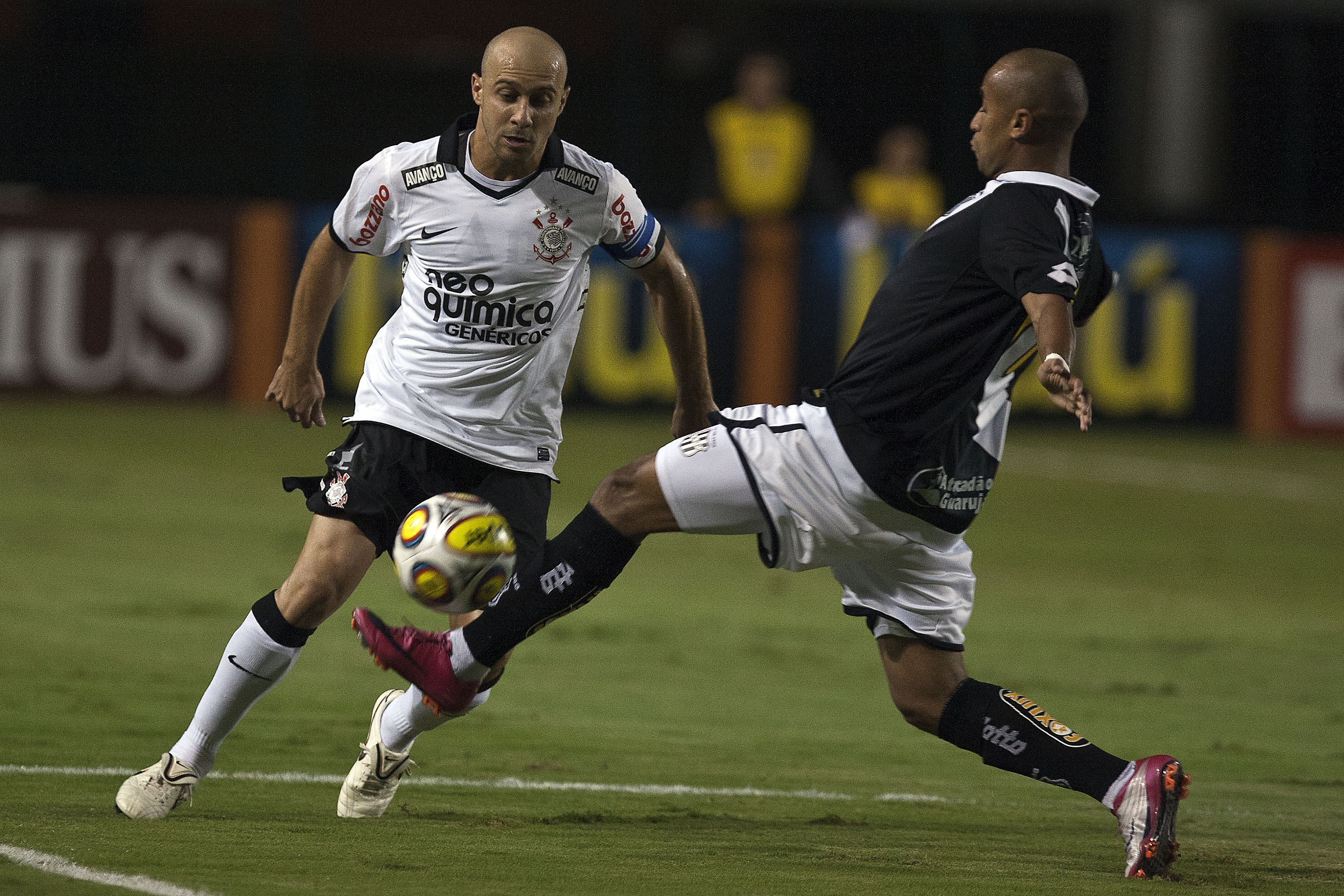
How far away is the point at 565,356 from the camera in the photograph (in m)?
5.74

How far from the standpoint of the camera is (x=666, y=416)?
15.8 metres

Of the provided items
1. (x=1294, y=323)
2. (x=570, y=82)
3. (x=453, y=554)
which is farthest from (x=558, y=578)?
(x=570, y=82)

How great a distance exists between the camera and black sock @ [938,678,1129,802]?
5.01m

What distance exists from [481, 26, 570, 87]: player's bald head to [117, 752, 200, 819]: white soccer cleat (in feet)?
6.85

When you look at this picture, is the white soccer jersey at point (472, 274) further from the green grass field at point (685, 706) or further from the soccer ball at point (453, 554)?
the green grass field at point (685, 706)

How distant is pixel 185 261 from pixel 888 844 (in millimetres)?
11215

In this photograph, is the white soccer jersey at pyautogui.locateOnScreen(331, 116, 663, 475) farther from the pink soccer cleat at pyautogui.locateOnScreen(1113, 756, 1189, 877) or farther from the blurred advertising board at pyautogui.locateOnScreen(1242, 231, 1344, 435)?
the blurred advertising board at pyautogui.locateOnScreen(1242, 231, 1344, 435)

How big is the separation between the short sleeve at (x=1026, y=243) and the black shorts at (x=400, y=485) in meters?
1.53

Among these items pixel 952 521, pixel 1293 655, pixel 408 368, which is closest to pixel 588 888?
pixel 952 521

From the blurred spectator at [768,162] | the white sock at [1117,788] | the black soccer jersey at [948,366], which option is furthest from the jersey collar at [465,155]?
the blurred spectator at [768,162]

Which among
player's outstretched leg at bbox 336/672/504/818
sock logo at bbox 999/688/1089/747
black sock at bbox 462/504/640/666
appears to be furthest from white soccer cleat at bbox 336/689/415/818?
sock logo at bbox 999/688/1089/747

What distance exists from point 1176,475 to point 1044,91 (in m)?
10.3

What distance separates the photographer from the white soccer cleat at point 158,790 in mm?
5203

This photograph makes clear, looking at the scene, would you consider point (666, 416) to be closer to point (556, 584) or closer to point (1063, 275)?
point (556, 584)
